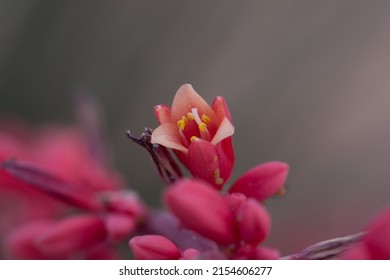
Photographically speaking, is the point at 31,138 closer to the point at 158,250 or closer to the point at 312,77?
the point at 312,77

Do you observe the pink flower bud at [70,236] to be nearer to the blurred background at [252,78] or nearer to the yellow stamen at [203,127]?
the yellow stamen at [203,127]

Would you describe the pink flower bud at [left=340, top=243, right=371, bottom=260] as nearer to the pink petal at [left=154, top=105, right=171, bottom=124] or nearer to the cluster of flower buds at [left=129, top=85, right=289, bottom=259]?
the cluster of flower buds at [left=129, top=85, right=289, bottom=259]

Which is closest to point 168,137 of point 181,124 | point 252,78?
point 181,124

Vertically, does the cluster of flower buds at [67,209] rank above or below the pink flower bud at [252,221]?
above

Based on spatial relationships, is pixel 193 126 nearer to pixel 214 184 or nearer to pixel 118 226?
pixel 214 184

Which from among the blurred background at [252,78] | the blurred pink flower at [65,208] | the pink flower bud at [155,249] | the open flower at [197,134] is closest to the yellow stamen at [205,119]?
the open flower at [197,134]
